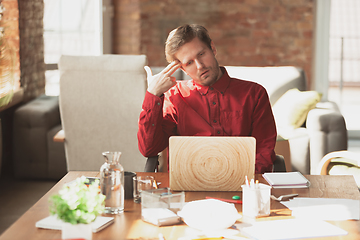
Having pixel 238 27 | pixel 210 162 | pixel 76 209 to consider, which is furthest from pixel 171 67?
pixel 238 27

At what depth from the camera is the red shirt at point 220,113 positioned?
2.03 meters

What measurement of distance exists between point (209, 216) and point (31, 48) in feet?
10.7

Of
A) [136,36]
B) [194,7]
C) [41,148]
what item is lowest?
[41,148]

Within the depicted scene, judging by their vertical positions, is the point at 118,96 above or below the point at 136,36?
below

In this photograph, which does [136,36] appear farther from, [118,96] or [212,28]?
[118,96]

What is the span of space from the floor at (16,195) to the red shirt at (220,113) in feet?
4.50

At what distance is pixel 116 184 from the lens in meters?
1.26

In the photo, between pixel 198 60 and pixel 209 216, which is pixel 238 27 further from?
pixel 209 216

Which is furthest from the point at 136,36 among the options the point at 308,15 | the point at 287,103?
the point at 287,103

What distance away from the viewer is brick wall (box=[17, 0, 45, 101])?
12.6ft

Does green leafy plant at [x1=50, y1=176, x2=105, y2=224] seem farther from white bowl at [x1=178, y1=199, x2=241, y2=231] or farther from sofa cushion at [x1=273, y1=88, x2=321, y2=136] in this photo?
sofa cushion at [x1=273, y1=88, x2=321, y2=136]

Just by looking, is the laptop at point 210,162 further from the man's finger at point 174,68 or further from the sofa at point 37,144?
the sofa at point 37,144

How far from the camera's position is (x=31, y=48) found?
156 inches

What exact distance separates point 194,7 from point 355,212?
4.21m
